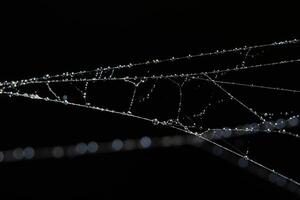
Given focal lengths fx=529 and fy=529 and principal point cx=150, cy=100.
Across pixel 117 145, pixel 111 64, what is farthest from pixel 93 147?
pixel 111 64

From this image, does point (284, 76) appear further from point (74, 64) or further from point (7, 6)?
point (7, 6)

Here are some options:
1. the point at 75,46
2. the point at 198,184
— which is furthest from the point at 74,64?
the point at 198,184

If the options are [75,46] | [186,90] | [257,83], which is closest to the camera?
[257,83]

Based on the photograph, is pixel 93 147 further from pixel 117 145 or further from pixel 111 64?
pixel 111 64

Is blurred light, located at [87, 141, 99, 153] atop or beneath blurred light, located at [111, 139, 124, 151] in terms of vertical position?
beneath

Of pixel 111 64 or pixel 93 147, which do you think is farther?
pixel 111 64

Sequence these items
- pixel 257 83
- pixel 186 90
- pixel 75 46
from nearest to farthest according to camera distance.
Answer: pixel 257 83 < pixel 186 90 < pixel 75 46

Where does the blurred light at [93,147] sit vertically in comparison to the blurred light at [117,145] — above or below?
below

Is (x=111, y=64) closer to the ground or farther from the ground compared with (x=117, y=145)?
farther from the ground
